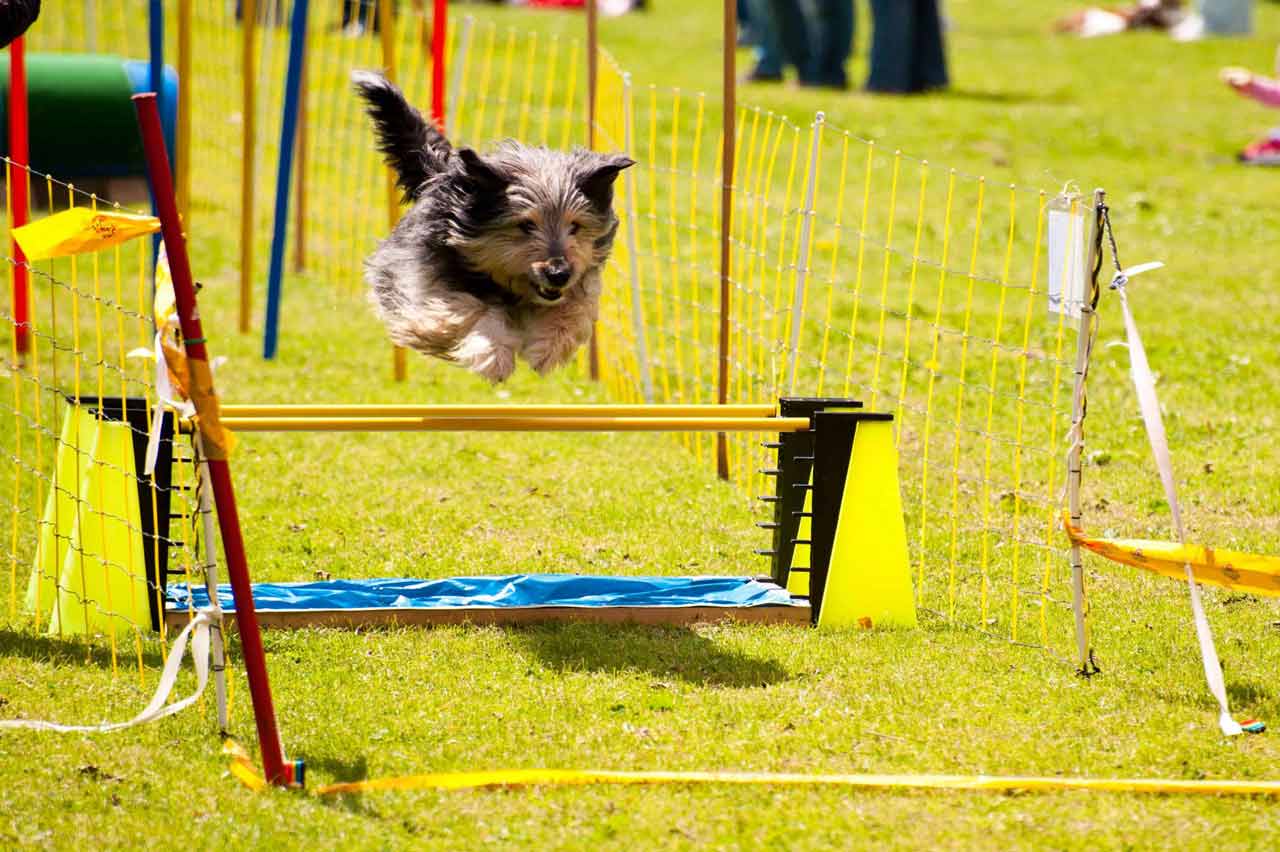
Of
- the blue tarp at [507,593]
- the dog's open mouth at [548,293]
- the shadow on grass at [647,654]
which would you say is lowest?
the shadow on grass at [647,654]

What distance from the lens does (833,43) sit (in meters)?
17.2

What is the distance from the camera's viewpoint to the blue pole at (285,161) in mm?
8641

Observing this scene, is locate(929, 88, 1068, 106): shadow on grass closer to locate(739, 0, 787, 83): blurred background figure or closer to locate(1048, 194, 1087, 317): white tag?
locate(739, 0, 787, 83): blurred background figure

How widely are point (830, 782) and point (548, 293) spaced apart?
6.83 ft

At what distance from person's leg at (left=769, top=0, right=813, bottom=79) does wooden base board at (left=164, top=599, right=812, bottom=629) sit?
12751mm

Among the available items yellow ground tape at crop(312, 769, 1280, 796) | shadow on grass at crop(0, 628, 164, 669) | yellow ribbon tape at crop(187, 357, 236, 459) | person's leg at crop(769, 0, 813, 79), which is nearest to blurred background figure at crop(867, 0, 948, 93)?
person's leg at crop(769, 0, 813, 79)

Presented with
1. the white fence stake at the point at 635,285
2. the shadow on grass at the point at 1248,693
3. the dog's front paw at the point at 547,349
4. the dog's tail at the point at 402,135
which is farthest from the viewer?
the white fence stake at the point at 635,285

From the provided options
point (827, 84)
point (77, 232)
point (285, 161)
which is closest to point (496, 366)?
point (77, 232)

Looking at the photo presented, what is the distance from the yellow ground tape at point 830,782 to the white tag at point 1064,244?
4.72 ft

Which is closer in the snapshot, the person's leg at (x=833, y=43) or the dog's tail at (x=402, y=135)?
the dog's tail at (x=402, y=135)

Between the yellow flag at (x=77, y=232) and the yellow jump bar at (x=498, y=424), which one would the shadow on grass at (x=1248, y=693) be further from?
the yellow flag at (x=77, y=232)

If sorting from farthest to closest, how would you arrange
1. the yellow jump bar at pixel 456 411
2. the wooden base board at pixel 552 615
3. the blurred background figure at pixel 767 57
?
1. the blurred background figure at pixel 767 57
2. the wooden base board at pixel 552 615
3. the yellow jump bar at pixel 456 411

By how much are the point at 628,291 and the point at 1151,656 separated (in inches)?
207

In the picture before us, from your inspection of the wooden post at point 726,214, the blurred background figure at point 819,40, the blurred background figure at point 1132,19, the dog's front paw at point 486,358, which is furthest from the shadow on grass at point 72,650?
the blurred background figure at point 1132,19
